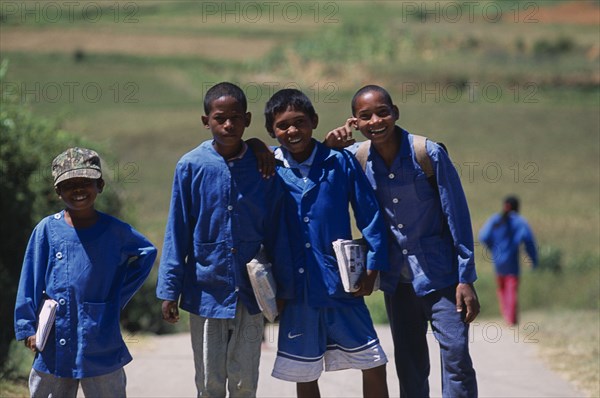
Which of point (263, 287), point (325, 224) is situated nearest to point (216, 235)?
point (263, 287)

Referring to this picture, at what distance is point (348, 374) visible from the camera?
8.50 m

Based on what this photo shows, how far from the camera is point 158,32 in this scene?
221 ft

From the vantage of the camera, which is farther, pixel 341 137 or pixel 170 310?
pixel 341 137

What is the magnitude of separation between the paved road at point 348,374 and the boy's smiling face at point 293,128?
7.90 ft

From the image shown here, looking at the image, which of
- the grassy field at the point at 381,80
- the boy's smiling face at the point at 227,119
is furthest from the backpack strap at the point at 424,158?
the grassy field at the point at 381,80

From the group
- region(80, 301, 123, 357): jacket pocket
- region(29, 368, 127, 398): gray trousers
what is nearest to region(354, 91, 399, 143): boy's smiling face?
region(80, 301, 123, 357): jacket pocket

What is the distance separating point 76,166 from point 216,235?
83 centimetres

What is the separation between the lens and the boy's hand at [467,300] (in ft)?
20.0

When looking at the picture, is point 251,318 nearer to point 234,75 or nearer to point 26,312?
point 26,312

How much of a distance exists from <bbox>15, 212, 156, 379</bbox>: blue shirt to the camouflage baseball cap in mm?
236

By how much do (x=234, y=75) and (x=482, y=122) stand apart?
56.4ft

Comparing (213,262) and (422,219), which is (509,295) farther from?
(213,262)

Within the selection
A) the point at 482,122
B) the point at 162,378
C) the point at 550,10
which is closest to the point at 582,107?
the point at 482,122

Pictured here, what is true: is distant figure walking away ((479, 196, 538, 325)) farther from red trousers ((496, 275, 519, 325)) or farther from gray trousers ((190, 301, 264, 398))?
gray trousers ((190, 301, 264, 398))
